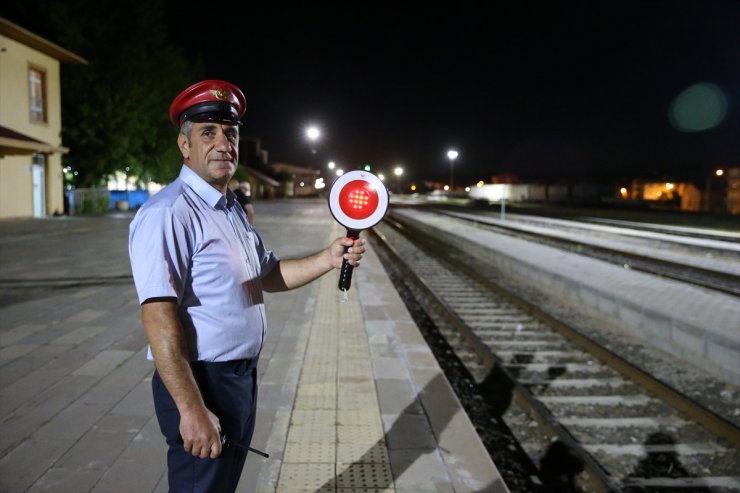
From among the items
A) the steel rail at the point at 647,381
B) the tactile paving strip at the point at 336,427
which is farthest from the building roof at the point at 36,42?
the steel rail at the point at 647,381

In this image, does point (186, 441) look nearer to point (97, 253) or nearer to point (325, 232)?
point (97, 253)

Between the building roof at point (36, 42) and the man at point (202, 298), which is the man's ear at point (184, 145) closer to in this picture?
the man at point (202, 298)

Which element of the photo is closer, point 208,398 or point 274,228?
point 208,398

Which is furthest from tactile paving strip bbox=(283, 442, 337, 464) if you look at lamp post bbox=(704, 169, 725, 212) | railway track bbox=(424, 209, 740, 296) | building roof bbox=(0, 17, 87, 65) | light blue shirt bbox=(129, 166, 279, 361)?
lamp post bbox=(704, 169, 725, 212)

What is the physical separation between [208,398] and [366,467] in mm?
1904

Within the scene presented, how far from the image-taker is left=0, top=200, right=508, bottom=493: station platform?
3395mm

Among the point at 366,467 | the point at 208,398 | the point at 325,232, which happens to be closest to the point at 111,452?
the point at 366,467

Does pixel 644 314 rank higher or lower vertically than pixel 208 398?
lower

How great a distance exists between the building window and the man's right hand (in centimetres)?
2712

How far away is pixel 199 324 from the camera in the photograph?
1.92 meters

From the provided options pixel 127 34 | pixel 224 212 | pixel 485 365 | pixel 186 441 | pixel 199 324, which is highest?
pixel 127 34

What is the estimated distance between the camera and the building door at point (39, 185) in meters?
23.9

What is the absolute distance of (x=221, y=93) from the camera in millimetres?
2059

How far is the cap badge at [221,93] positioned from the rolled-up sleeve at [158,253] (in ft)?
1.69
